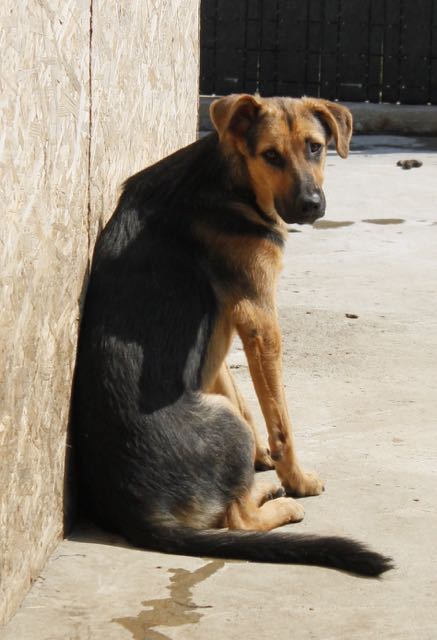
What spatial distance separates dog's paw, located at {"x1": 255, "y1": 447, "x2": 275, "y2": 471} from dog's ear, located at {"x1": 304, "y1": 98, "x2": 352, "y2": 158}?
1.29 metres

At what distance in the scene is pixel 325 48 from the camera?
17.1 meters

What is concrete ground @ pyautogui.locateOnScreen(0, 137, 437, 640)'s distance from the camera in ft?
12.1

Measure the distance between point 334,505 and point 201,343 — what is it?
33.2 inches

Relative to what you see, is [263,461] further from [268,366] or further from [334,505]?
[268,366]

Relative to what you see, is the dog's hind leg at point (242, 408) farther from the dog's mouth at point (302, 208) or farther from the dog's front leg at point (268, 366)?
the dog's mouth at point (302, 208)

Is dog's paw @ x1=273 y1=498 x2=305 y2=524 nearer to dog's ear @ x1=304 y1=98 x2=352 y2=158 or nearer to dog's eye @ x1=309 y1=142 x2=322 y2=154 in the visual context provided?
dog's eye @ x1=309 y1=142 x2=322 y2=154

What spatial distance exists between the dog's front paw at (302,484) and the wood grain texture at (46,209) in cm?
97

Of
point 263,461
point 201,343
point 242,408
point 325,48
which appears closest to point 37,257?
point 201,343

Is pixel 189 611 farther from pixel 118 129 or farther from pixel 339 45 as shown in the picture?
pixel 339 45

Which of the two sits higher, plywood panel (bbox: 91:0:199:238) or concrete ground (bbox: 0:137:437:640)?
plywood panel (bbox: 91:0:199:238)

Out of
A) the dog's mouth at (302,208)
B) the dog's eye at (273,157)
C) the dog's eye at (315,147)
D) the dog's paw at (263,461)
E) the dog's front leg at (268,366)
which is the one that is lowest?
the dog's paw at (263,461)

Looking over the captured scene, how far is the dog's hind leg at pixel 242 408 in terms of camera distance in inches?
197

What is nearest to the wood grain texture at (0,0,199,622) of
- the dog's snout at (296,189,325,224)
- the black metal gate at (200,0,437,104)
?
the dog's snout at (296,189,325,224)

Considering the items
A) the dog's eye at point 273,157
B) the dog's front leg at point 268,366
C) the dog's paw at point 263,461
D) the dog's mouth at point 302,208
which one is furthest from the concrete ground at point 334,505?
the dog's eye at point 273,157
